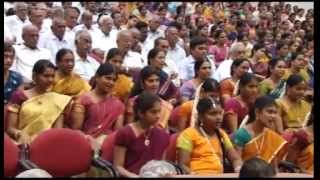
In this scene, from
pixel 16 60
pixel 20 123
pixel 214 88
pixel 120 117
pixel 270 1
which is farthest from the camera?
pixel 270 1

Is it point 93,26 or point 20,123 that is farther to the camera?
point 93,26

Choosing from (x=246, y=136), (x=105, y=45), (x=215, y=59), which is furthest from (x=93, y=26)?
(x=246, y=136)

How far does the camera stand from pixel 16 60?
18.3 feet

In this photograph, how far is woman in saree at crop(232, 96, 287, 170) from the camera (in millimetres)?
4047

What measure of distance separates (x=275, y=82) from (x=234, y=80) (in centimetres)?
39

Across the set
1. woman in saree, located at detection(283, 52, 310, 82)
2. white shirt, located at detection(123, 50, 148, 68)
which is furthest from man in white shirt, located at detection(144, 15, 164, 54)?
woman in saree, located at detection(283, 52, 310, 82)

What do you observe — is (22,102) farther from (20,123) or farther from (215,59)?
(215,59)

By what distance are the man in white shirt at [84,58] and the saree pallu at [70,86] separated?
82 cm

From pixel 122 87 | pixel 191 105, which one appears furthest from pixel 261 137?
pixel 122 87

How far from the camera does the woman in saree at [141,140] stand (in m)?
3.79

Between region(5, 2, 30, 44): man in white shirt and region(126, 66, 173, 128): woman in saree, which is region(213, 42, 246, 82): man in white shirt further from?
region(5, 2, 30, 44): man in white shirt

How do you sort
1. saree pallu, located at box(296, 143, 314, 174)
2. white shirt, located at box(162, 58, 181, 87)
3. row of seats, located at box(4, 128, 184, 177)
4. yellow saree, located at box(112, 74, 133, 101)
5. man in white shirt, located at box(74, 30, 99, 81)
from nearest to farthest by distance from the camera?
row of seats, located at box(4, 128, 184, 177) → saree pallu, located at box(296, 143, 314, 174) → yellow saree, located at box(112, 74, 133, 101) → man in white shirt, located at box(74, 30, 99, 81) → white shirt, located at box(162, 58, 181, 87)

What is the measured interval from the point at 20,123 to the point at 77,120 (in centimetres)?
37

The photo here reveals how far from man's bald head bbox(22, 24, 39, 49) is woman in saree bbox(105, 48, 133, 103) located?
697 mm
